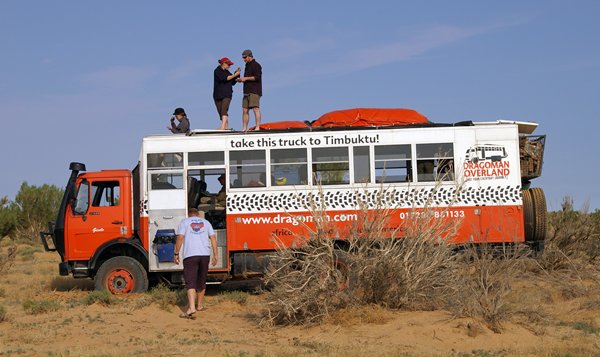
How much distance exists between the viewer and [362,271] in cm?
1159

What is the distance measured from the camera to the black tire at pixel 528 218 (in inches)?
625

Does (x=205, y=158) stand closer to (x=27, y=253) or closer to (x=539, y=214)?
(x=539, y=214)

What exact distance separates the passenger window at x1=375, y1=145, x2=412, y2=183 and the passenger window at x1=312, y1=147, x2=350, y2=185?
616 mm

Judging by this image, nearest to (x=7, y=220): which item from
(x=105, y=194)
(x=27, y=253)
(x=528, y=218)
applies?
(x=27, y=253)

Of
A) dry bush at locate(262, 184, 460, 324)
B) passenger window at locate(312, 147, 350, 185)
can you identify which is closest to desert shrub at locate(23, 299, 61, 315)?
dry bush at locate(262, 184, 460, 324)

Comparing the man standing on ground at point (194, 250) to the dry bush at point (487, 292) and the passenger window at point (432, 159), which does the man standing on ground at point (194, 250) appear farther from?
the passenger window at point (432, 159)

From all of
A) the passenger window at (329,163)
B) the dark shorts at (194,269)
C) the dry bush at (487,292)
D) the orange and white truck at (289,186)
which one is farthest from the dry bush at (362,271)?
the passenger window at (329,163)

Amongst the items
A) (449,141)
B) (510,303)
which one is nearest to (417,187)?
(449,141)

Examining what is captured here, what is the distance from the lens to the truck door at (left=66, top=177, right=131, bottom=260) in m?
16.5

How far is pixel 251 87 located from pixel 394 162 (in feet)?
12.6

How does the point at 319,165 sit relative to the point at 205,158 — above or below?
below

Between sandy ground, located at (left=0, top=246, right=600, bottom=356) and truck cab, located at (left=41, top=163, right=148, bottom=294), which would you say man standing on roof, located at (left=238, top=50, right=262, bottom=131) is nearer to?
truck cab, located at (left=41, top=163, right=148, bottom=294)

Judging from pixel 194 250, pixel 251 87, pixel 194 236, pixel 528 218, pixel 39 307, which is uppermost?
pixel 251 87

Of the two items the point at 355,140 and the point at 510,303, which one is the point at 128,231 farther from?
the point at 510,303
